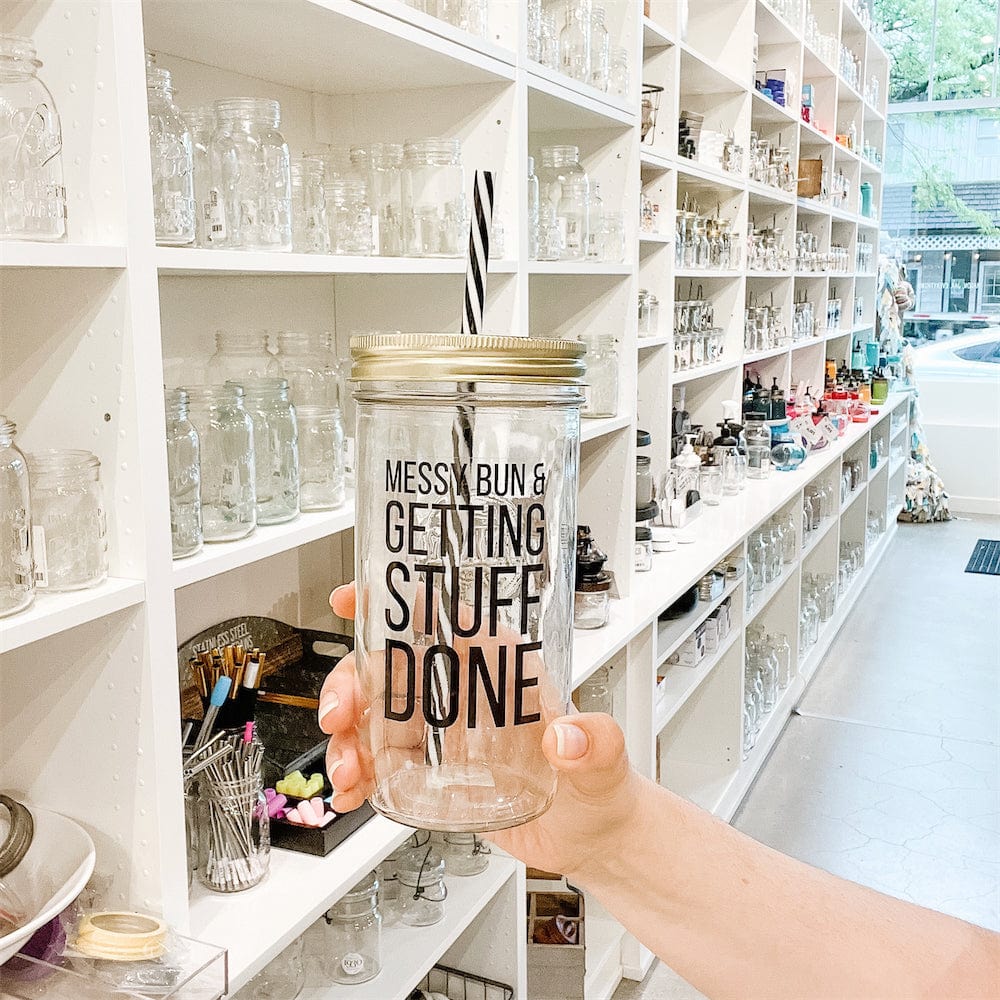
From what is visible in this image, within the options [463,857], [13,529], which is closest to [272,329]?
[13,529]

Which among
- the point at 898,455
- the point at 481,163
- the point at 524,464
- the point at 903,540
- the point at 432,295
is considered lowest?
the point at 903,540

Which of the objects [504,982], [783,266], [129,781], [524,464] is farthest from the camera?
[783,266]

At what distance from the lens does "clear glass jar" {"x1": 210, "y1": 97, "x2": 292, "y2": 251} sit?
1.45m

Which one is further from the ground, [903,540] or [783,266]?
[783,266]

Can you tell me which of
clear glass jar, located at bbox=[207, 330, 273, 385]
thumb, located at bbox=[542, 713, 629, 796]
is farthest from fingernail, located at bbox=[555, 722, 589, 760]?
clear glass jar, located at bbox=[207, 330, 273, 385]

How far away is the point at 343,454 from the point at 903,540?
22.7 ft

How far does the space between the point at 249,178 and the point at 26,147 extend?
1.30 feet

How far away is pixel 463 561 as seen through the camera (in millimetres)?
672

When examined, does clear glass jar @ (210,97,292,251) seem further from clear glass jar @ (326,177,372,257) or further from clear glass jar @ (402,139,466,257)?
clear glass jar @ (402,139,466,257)

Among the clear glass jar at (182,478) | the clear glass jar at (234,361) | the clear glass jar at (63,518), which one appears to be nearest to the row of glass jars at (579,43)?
the clear glass jar at (234,361)

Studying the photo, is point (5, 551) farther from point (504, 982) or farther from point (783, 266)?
point (783, 266)

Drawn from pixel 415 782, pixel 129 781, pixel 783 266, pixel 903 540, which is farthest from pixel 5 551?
pixel 903 540

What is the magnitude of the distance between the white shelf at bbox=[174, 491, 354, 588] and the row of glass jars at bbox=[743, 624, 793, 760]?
2586 mm

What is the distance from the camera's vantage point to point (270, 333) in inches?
80.4
